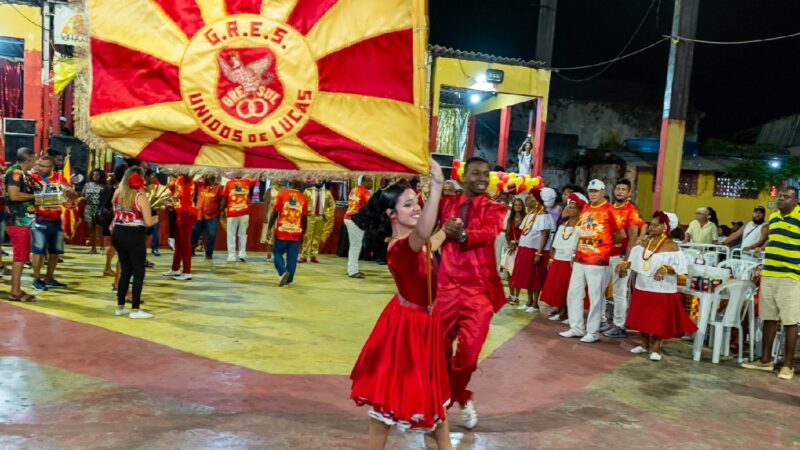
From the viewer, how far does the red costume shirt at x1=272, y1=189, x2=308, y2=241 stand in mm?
10023

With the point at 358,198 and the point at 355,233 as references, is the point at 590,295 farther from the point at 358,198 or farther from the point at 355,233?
the point at 358,198

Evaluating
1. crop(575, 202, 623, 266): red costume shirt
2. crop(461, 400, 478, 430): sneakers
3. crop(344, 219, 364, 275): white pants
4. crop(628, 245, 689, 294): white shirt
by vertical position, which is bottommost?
crop(461, 400, 478, 430): sneakers

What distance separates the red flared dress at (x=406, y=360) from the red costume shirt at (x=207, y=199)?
340 inches

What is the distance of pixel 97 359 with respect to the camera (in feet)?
18.3

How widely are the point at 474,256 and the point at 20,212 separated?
613cm

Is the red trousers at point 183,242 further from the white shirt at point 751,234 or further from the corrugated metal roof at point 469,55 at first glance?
the white shirt at point 751,234

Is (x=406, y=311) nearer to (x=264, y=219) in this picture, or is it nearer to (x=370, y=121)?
(x=370, y=121)

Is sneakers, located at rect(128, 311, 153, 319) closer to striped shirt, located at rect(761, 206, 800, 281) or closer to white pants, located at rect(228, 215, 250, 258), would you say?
white pants, located at rect(228, 215, 250, 258)

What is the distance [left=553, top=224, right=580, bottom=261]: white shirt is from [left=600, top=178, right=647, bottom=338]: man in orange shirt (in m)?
0.51

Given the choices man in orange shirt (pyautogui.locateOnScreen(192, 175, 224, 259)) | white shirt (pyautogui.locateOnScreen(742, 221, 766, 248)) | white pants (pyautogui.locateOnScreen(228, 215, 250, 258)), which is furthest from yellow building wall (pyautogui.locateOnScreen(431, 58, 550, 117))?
man in orange shirt (pyautogui.locateOnScreen(192, 175, 224, 259))

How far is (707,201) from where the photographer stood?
78.9 feet

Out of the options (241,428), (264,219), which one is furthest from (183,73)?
(264,219)

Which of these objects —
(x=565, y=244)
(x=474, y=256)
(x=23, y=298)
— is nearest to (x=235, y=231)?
(x=23, y=298)

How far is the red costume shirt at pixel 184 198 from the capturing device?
10.2m
